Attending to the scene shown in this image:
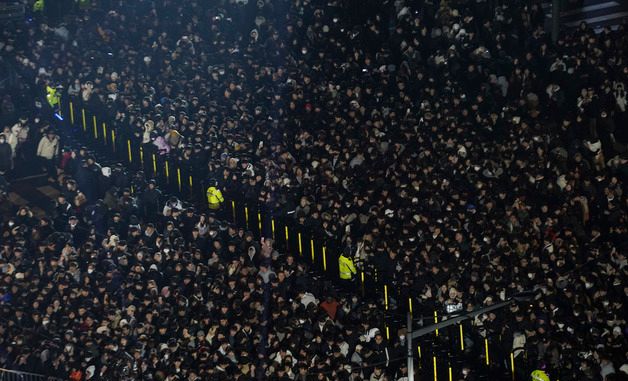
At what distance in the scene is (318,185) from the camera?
32.9m

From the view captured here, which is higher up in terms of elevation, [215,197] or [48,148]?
[48,148]

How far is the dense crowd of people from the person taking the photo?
2842 centimetres

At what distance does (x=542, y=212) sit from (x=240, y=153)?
7899 millimetres

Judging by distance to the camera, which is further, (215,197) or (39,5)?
(39,5)

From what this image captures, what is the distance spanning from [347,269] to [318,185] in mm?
2664

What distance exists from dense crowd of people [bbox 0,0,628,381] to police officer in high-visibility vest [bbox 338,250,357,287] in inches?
11.7

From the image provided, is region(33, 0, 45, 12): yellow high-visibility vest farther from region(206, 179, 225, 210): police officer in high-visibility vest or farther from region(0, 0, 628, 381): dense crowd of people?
region(206, 179, 225, 210): police officer in high-visibility vest

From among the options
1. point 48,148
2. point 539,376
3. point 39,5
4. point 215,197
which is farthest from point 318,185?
point 39,5

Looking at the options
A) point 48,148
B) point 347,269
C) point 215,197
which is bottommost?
point 347,269

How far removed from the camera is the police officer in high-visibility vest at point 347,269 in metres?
31.2

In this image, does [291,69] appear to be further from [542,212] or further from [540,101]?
[542,212]

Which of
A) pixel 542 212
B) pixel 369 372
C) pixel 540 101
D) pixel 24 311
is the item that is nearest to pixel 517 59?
pixel 540 101

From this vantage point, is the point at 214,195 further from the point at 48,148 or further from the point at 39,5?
the point at 39,5

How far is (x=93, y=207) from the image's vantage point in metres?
32.8
